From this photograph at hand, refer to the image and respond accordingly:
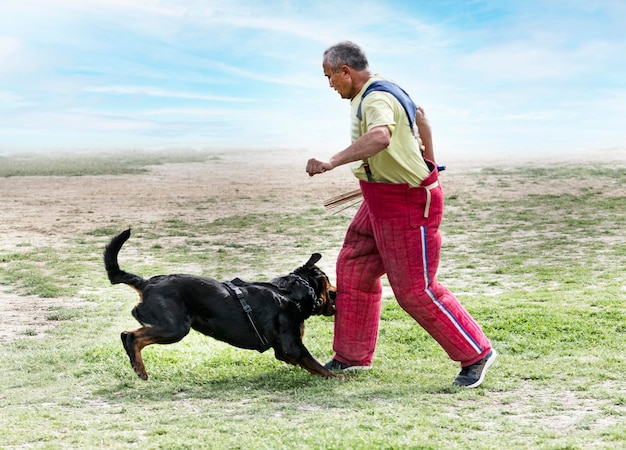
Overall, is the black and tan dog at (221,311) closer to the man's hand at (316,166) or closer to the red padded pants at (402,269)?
the red padded pants at (402,269)

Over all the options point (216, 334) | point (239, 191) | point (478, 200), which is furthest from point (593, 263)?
point (239, 191)

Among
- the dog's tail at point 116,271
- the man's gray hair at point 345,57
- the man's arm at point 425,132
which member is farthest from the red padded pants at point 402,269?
the dog's tail at point 116,271

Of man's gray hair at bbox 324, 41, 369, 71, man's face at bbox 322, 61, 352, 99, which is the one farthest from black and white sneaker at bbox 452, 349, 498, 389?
man's gray hair at bbox 324, 41, 369, 71

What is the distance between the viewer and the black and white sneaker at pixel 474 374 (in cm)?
566

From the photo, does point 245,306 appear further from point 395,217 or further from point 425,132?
point 425,132

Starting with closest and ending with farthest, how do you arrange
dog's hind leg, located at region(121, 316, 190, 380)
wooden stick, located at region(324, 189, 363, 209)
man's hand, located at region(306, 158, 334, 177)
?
man's hand, located at region(306, 158, 334, 177)
dog's hind leg, located at region(121, 316, 190, 380)
wooden stick, located at region(324, 189, 363, 209)

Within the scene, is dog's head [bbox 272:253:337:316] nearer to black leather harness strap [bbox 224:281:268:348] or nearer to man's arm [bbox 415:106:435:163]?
black leather harness strap [bbox 224:281:268:348]

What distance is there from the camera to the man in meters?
5.17

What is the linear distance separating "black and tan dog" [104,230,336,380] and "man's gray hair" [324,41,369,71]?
159 centimetres

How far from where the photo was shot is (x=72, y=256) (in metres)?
12.9

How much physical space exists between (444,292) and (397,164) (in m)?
1.01

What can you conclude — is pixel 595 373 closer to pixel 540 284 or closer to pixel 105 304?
pixel 540 284

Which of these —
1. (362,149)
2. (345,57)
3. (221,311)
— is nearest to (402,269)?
(362,149)

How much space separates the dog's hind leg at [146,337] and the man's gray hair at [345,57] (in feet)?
6.64
